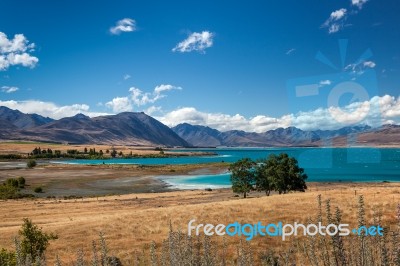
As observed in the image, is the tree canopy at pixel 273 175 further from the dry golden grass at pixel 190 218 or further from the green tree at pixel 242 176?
the dry golden grass at pixel 190 218

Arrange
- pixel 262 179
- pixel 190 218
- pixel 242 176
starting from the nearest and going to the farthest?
pixel 190 218 < pixel 262 179 < pixel 242 176

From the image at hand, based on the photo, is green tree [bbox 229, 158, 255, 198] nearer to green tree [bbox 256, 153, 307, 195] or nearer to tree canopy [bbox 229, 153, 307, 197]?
tree canopy [bbox 229, 153, 307, 197]

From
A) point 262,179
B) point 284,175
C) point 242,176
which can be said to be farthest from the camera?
point 242,176

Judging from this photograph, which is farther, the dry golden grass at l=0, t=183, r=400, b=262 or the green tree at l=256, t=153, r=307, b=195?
the green tree at l=256, t=153, r=307, b=195

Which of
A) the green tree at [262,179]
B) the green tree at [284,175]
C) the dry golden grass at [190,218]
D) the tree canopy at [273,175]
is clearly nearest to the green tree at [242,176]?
the tree canopy at [273,175]

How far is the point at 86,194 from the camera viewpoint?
13162 cm

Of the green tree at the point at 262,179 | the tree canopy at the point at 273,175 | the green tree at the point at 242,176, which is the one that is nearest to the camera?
the tree canopy at the point at 273,175

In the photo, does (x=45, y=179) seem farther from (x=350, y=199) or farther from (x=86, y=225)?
(x=350, y=199)

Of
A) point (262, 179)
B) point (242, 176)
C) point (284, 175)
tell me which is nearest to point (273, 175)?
point (284, 175)

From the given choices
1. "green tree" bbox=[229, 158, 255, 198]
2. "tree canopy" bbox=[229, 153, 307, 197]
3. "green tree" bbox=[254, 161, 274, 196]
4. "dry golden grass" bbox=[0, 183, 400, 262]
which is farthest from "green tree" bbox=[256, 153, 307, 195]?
"dry golden grass" bbox=[0, 183, 400, 262]

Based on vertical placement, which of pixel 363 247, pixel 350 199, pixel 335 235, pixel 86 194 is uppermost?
pixel 335 235

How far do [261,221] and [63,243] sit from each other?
77.8ft

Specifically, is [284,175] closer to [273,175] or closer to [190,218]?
[273,175]

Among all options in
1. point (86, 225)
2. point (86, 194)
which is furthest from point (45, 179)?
point (86, 225)
